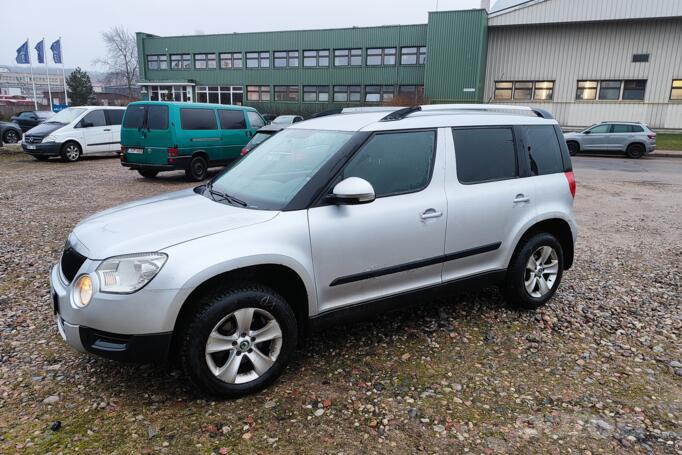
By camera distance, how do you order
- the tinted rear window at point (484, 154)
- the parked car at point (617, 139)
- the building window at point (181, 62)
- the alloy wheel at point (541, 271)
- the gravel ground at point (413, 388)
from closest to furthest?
the gravel ground at point (413, 388) → the tinted rear window at point (484, 154) → the alloy wheel at point (541, 271) → the parked car at point (617, 139) → the building window at point (181, 62)

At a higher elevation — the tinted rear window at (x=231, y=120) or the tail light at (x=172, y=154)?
the tinted rear window at (x=231, y=120)

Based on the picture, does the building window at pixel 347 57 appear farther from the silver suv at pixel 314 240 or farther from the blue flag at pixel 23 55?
the silver suv at pixel 314 240

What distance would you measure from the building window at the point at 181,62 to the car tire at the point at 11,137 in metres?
27.8

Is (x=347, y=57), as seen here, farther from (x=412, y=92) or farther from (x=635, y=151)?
(x=635, y=151)

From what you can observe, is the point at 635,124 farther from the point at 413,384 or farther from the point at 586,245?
the point at 413,384

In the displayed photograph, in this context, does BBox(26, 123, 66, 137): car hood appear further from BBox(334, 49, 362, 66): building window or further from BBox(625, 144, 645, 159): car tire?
BBox(334, 49, 362, 66): building window

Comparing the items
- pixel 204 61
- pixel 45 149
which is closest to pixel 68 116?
pixel 45 149

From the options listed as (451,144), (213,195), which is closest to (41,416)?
(213,195)

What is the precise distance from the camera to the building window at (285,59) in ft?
139

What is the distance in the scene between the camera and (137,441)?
2.64 meters

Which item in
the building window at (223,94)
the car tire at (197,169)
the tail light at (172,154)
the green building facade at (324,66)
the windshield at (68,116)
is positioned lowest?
the car tire at (197,169)

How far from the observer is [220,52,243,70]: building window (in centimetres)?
4422

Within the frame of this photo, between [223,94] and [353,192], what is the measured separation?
149 ft

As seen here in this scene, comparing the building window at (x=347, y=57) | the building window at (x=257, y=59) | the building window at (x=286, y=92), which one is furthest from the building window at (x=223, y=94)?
the building window at (x=347, y=57)
